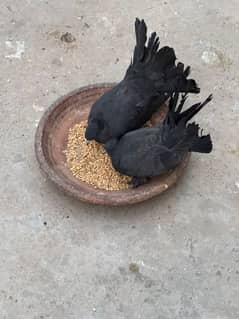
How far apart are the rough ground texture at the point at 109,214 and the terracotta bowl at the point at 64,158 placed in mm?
150

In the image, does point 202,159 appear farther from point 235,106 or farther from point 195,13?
point 195,13

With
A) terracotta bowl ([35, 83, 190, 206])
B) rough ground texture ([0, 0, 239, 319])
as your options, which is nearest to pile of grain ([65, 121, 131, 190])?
terracotta bowl ([35, 83, 190, 206])

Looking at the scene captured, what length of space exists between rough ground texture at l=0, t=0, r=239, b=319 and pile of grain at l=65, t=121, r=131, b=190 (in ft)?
0.46

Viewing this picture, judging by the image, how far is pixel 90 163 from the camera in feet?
10.8

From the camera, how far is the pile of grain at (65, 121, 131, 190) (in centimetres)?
320

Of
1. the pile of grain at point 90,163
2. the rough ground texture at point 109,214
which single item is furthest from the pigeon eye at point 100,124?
the rough ground texture at point 109,214

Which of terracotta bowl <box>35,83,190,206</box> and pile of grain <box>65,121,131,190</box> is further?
pile of grain <box>65,121,131,190</box>

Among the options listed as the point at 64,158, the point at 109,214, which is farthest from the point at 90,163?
the point at 109,214

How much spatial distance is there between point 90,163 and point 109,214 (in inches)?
12.2

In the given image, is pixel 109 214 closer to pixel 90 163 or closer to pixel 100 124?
pixel 90 163

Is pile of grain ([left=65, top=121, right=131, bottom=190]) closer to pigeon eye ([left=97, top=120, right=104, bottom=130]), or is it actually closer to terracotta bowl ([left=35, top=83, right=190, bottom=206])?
terracotta bowl ([left=35, top=83, right=190, bottom=206])

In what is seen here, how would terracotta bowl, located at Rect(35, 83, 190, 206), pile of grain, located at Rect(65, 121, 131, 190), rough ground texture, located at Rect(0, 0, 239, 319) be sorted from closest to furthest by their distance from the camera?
rough ground texture, located at Rect(0, 0, 239, 319) < terracotta bowl, located at Rect(35, 83, 190, 206) < pile of grain, located at Rect(65, 121, 131, 190)

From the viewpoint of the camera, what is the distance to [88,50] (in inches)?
158

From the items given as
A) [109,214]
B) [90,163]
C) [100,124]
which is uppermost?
[100,124]
